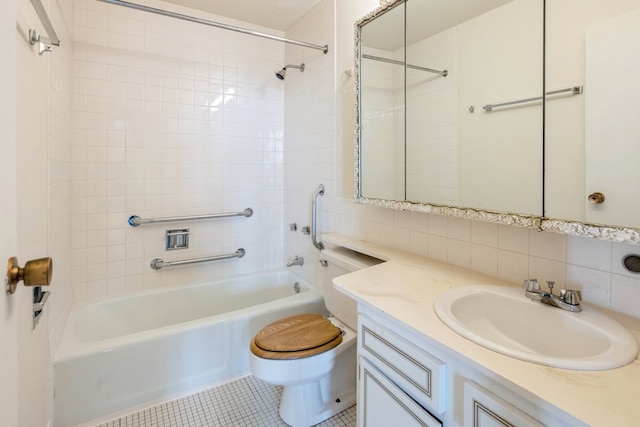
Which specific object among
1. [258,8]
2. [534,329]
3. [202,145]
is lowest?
[534,329]

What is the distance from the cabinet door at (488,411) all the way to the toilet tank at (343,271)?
849 mm

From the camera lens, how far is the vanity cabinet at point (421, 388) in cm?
65

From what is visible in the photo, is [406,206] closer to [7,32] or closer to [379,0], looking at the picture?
[379,0]

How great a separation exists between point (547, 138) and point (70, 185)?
247 centimetres

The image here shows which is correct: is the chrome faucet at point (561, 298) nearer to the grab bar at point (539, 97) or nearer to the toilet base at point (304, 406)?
the grab bar at point (539, 97)

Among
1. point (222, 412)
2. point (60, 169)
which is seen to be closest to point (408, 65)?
point (60, 169)

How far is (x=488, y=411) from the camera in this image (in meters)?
0.68

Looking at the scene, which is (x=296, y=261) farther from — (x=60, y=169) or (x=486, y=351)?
(x=486, y=351)

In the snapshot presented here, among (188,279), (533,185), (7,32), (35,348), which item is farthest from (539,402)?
(188,279)

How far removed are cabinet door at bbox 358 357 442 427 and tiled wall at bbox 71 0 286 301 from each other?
5.69 feet

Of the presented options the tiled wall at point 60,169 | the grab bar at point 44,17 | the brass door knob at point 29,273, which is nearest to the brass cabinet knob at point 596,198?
the brass door knob at point 29,273

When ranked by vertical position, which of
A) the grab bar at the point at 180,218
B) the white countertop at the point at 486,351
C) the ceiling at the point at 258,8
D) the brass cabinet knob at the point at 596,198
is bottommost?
the white countertop at the point at 486,351

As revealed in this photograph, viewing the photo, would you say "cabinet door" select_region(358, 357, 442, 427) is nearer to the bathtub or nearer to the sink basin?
the sink basin

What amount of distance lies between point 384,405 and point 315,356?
0.50 metres
